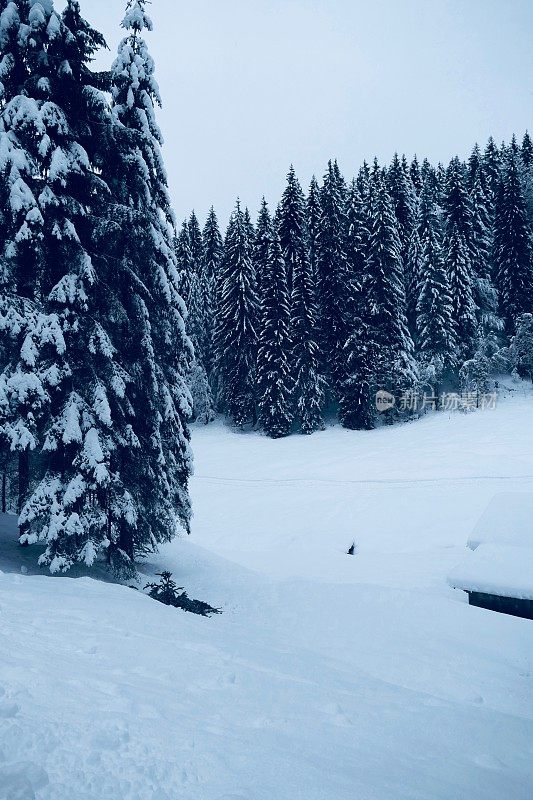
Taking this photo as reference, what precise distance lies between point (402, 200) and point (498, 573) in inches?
1752

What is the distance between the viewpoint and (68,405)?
33.3 feet

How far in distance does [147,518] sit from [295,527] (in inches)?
401

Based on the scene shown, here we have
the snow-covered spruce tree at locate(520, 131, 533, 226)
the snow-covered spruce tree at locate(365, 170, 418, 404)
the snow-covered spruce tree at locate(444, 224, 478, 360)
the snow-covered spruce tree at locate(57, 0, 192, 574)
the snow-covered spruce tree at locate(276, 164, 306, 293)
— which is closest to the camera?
the snow-covered spruce tree at locate(57, 0, 192, 574)

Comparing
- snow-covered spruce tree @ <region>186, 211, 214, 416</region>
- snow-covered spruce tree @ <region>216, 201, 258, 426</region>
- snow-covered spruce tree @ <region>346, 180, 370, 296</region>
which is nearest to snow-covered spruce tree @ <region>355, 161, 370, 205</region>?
snow-covered spruce tree @ <region>346, 180, 370, 296</region>

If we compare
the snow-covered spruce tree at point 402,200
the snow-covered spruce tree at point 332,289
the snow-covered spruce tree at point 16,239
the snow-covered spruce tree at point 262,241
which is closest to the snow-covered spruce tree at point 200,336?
the snow-covered spruce tree at point 262,241

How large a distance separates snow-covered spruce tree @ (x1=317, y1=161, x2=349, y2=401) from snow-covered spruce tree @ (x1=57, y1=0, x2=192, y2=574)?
84.0 ft

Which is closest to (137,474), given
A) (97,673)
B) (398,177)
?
(97,673)

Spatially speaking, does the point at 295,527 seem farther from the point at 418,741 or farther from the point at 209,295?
the point at 209,295

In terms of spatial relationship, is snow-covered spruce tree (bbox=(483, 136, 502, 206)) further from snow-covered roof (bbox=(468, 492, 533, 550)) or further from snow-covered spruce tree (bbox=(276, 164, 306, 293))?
snow-covered roof (bbox=(468, 492, 533, 550))

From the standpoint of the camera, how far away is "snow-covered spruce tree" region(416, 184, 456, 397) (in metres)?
38.0

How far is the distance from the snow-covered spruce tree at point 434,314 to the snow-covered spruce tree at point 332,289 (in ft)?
21.3

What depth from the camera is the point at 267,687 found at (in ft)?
17.2

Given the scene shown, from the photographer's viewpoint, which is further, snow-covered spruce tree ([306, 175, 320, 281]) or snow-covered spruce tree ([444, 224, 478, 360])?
snow-covered spruce tree ([306, 175, 320, 281])

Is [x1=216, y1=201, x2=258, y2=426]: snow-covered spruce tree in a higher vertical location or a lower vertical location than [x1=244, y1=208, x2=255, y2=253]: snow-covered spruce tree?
lower
